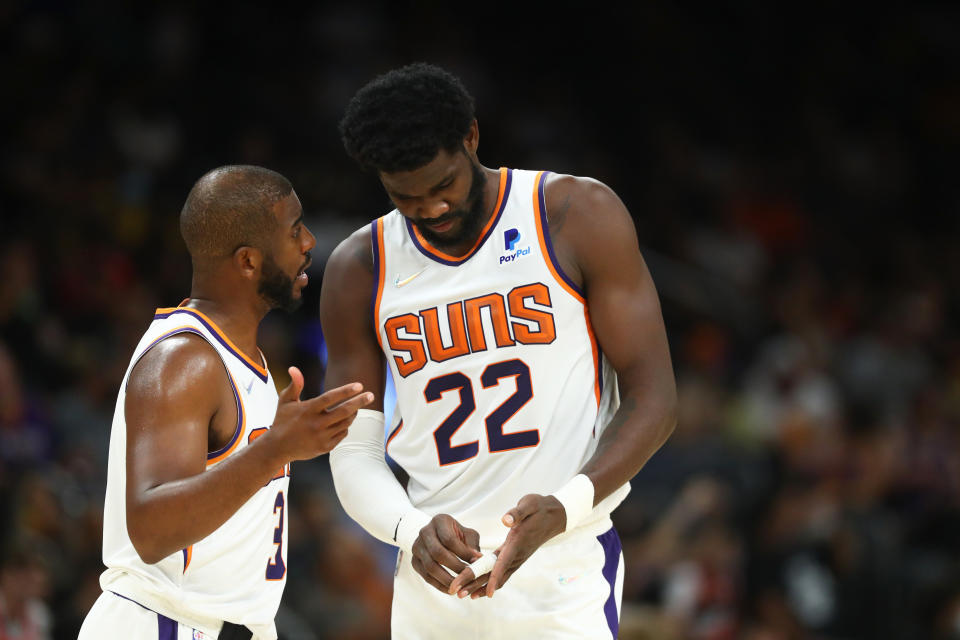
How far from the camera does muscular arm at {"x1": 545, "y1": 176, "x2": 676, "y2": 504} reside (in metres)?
3.66

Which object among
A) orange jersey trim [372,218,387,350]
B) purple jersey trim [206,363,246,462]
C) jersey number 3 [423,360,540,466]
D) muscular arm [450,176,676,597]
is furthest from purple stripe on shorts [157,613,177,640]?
muscular arm [450,176,676,597]

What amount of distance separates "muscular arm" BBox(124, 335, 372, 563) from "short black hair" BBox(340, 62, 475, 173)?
32.6 inches

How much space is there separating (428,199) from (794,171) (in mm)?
9012

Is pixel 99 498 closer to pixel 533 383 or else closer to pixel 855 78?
pixel 533 383

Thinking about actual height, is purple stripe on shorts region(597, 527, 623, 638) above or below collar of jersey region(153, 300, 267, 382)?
below

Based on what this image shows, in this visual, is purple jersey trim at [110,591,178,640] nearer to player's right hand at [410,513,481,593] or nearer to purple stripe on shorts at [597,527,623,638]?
player's right hand at [410,513,481,593]

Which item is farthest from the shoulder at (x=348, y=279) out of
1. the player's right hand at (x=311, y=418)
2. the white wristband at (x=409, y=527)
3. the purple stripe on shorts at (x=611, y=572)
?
the purple stripe on shorts at (x=611, y=572)

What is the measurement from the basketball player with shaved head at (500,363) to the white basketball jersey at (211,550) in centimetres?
36

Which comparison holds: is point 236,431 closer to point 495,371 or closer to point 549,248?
point 495,371

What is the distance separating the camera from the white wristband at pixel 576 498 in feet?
11.3

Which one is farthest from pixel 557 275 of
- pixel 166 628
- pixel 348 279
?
pixel 166 628

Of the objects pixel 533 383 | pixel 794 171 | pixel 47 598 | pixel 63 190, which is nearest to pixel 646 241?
pixel 794 171

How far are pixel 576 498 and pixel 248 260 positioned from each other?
1154mm

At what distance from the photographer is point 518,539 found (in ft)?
10.9
